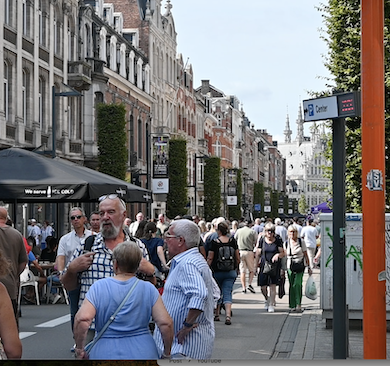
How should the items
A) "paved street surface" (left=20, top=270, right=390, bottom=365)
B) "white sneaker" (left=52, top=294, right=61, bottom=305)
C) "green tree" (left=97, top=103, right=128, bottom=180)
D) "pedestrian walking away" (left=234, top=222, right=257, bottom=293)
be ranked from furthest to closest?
"green tree" (left=97, top=103, right=128, bottom=180), "pedestrian walking away" (left=234, top=222, right=257, bottom=293), "white sneaker" (left=52, top=294, right=61, bottom=305), "paved street surface" (left=20, top=270, right=390, bottom=365)

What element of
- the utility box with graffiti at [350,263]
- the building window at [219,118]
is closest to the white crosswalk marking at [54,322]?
the utility box with graffiti at [350,263]

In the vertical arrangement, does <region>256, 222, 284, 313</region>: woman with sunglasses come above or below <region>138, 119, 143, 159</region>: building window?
below

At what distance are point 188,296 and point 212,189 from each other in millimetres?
58053

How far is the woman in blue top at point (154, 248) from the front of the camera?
43.2ft

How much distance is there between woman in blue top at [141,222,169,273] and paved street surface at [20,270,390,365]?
1.31m

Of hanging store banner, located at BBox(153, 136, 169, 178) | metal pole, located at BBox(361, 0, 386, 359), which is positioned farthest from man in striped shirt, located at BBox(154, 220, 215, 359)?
hanging store banner, located at BBox(153, 136, 169, 178)

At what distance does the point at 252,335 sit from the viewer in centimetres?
1303

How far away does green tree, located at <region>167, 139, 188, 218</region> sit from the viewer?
156 feet

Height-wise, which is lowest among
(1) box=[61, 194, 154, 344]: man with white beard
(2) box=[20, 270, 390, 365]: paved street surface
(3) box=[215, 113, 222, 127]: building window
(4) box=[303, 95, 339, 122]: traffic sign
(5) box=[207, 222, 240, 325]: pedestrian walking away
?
(2) box=[20, 270, 390, 365]: paved street surface

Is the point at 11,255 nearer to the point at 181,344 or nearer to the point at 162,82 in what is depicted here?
the point at 181,344

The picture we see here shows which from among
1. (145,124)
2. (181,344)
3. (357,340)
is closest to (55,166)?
(357,340)

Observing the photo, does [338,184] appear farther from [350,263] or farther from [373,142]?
[350,263]

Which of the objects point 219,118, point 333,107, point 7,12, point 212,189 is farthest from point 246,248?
point 219,118

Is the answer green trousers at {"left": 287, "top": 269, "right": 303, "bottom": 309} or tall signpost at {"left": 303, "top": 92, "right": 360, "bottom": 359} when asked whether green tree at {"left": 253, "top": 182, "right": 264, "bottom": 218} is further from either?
tall signpost at {"left": 303, "top": 92, "right": 360, "bottom": 359}
